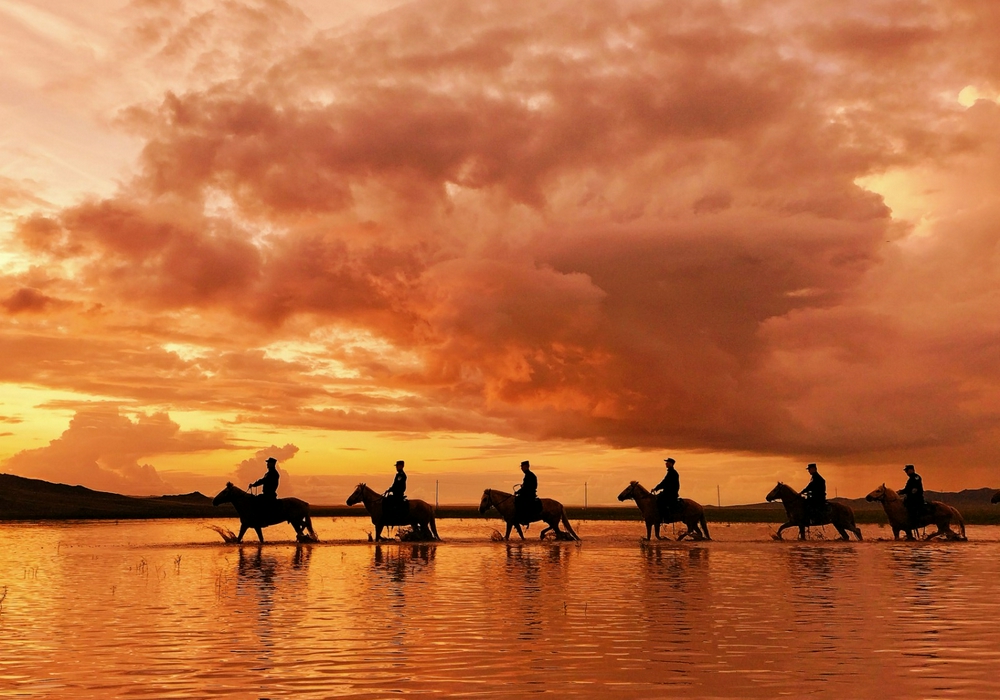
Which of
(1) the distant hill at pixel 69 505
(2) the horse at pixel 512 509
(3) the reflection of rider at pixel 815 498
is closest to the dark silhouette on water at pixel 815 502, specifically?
(3) the reflection of rider at pixel 815 498

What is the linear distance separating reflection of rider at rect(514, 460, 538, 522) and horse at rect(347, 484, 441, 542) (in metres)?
3.04

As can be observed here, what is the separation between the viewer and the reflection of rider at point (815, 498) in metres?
33.2

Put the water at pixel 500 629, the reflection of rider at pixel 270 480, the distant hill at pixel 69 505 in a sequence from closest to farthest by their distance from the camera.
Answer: the water at pixel 500 629 < the reflection of rider at pixel 270 480 < the distant hill at pixel 69 505

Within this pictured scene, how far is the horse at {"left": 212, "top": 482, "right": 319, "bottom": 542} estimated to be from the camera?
31.9m

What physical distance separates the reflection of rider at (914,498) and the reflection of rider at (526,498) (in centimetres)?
1314

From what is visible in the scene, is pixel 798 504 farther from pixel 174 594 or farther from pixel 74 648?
pixel 74 648

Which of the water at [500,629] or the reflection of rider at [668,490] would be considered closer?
the water at [500,629]

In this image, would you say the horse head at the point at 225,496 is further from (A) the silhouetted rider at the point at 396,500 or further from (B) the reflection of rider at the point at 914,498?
(B) the reflection of rider at the point at 914,498

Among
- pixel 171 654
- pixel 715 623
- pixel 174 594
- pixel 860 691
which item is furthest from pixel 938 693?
pixel 174 594

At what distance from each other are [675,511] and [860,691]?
25.2m

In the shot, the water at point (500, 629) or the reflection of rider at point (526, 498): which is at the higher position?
the reflection of rider at point (526, 498)

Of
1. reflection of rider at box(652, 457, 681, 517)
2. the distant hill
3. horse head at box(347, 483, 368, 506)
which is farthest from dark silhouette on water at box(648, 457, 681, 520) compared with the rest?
the distant hill

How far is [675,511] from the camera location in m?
33.0

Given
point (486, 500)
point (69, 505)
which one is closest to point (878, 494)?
point (486, 500)
